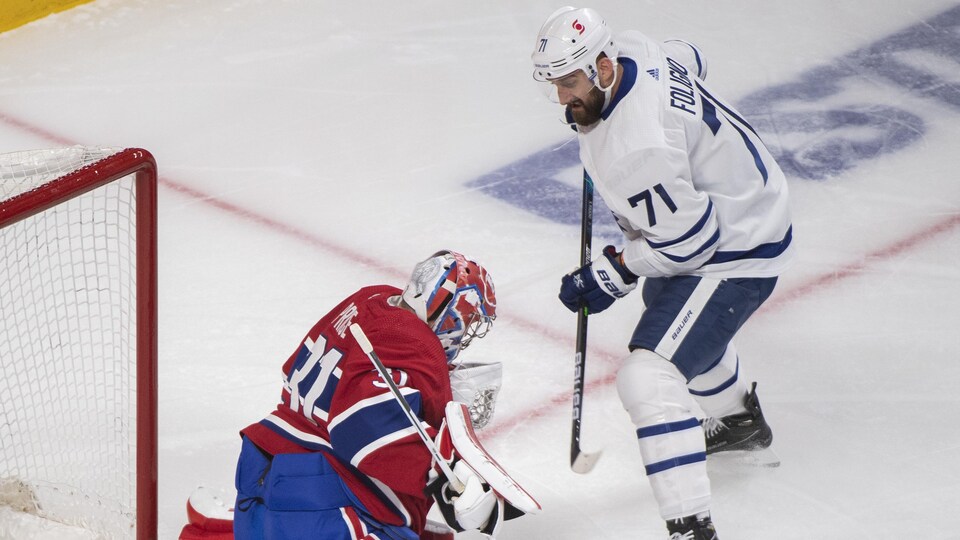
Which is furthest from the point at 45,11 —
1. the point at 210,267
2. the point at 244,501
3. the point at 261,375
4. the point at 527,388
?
the point at 244,501

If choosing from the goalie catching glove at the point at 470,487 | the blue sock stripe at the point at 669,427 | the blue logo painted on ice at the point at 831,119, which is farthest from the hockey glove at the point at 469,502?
the blue logo painted on ice at the point at 831,119

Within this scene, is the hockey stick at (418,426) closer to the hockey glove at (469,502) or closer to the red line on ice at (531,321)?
the hockey glove at (469,502)

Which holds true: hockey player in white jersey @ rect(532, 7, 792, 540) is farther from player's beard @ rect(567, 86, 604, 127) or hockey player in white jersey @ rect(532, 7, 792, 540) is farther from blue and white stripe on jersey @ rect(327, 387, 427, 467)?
blue and white stripe on jersey @ rect(327, 387, 427, 467)

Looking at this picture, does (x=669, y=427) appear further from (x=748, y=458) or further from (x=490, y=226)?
(x=490, y=226)

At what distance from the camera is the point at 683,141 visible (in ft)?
8.75

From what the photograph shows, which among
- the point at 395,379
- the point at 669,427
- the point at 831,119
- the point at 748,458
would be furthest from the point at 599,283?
the point at 831,119

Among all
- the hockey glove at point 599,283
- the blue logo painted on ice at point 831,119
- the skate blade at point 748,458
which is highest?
the hockey glove at point 599,283

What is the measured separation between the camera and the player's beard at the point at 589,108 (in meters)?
2.68

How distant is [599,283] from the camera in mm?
2812

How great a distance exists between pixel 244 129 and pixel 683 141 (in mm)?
2354

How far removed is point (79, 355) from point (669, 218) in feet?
4.58

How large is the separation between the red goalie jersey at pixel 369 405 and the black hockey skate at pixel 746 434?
94 centimetres

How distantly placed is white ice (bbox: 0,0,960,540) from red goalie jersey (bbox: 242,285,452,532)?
1.88 ft

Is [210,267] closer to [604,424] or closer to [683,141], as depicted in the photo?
[604,424]
